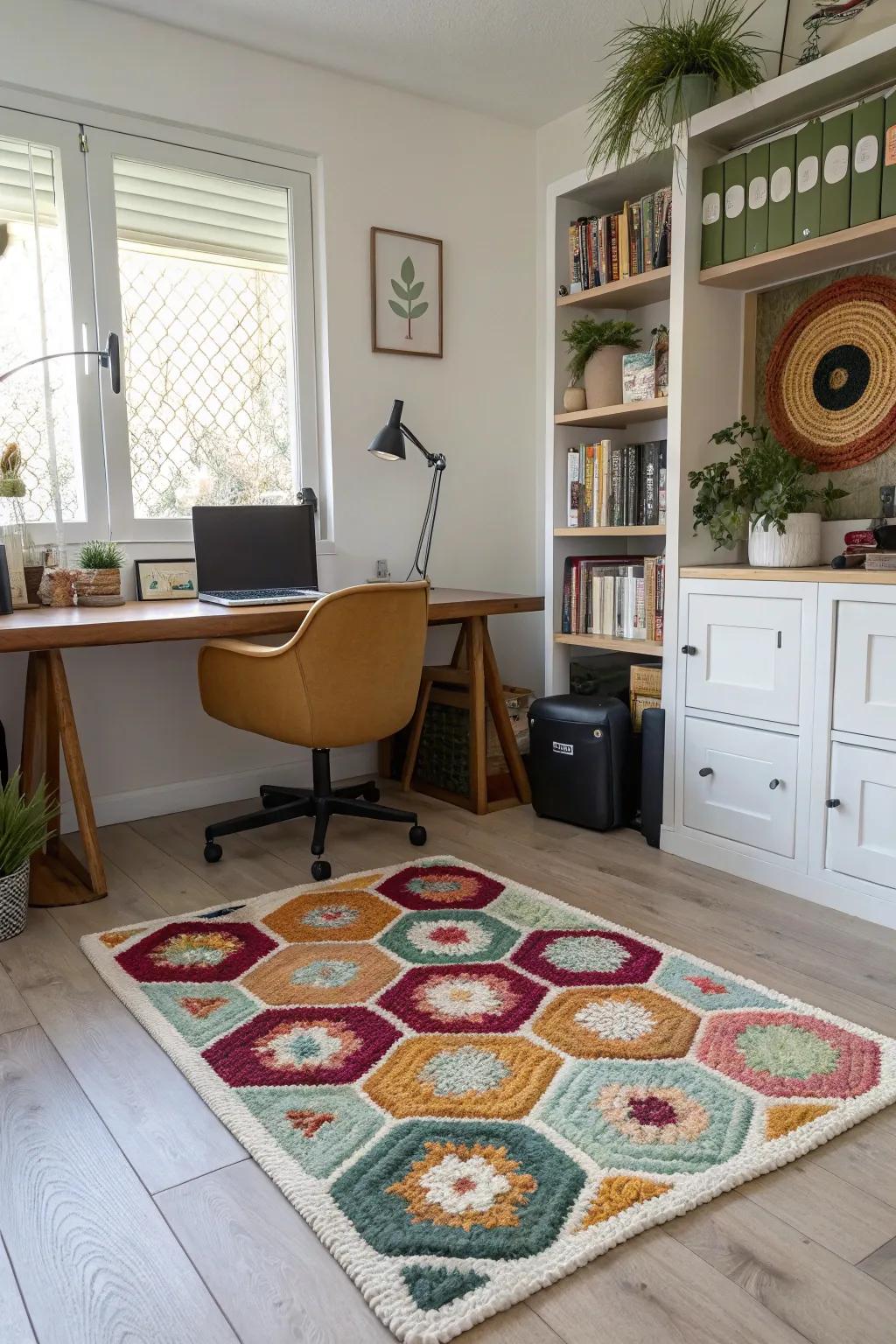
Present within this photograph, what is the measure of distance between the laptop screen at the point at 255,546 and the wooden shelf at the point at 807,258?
4.67 ft

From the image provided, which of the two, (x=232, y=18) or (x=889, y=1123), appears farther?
(x=232, y=18)

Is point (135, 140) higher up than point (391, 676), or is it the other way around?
point (135, 140)

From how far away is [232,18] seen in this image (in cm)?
289

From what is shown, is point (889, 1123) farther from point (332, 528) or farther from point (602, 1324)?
point (332, 528)

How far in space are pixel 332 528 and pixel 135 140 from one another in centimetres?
132

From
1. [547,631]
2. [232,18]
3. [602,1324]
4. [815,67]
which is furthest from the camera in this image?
[547,631]

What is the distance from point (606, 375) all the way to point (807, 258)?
2.27 feet

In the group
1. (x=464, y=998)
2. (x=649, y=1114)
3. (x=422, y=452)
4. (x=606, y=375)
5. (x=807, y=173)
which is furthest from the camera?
(x=422, y=452)

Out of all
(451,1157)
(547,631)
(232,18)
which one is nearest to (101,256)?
(232,18)

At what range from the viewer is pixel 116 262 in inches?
115

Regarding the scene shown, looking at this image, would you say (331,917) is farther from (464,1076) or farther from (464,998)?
(464,1076)

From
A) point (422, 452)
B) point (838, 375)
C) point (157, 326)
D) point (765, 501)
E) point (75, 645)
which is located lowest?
point (75, 645)

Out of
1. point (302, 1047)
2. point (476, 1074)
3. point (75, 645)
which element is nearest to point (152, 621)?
point (75, 645)

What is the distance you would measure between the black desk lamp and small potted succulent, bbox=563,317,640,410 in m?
0.58
